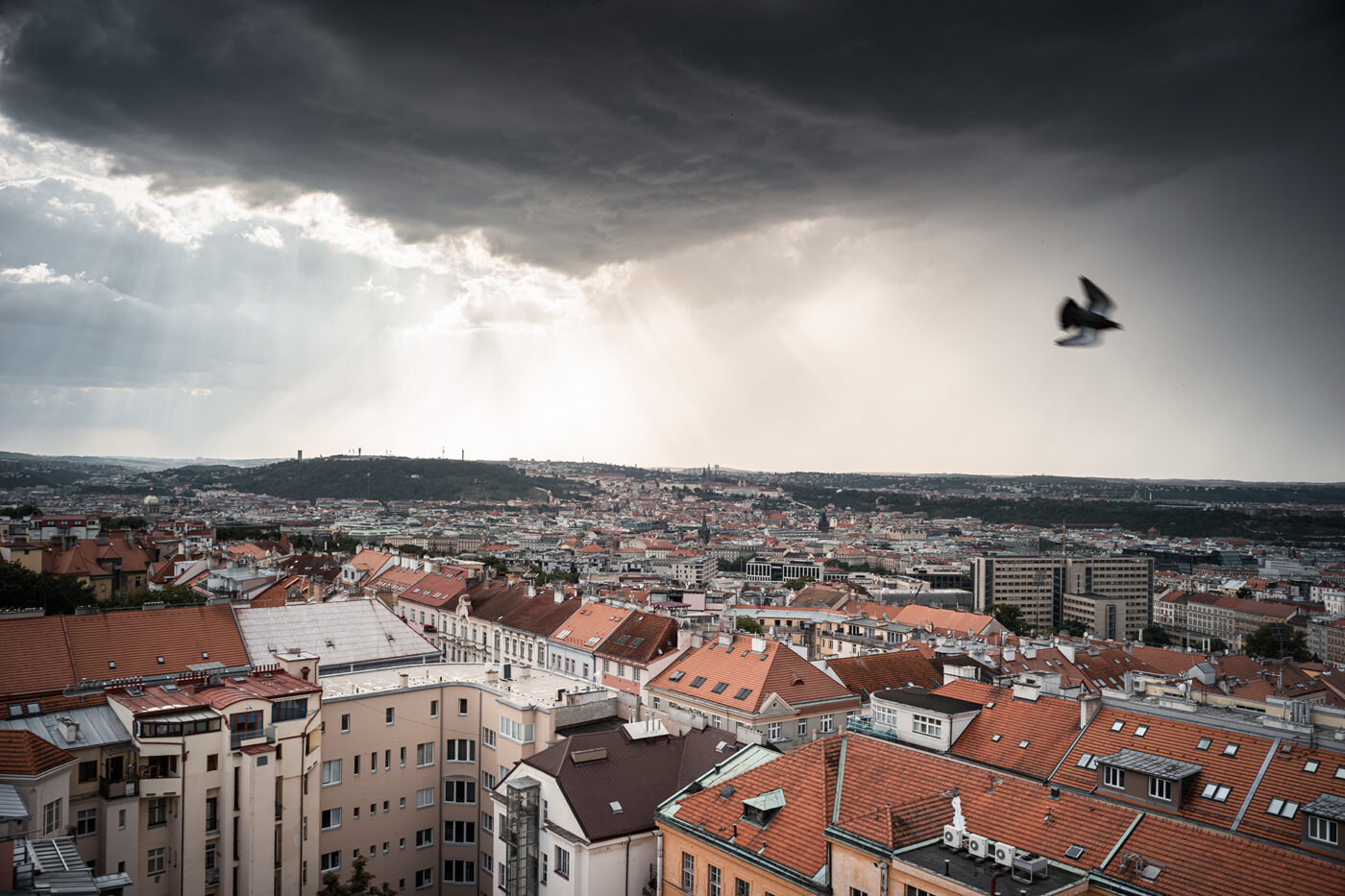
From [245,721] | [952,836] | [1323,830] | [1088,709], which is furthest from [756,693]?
[1323,830]

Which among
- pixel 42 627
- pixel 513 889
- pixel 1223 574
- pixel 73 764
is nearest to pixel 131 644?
pixel 42 627

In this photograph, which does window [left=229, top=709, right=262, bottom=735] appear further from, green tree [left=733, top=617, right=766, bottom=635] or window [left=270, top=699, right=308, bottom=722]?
green tree [left=733, top=617, right=766, bottom=635]

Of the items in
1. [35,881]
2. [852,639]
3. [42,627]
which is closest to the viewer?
[35,881]

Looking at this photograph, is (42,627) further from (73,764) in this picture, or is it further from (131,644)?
(73,764)

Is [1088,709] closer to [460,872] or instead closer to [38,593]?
[460,872]

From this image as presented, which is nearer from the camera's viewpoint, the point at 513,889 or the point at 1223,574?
the point at 513,889

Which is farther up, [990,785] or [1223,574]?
[990,785]
